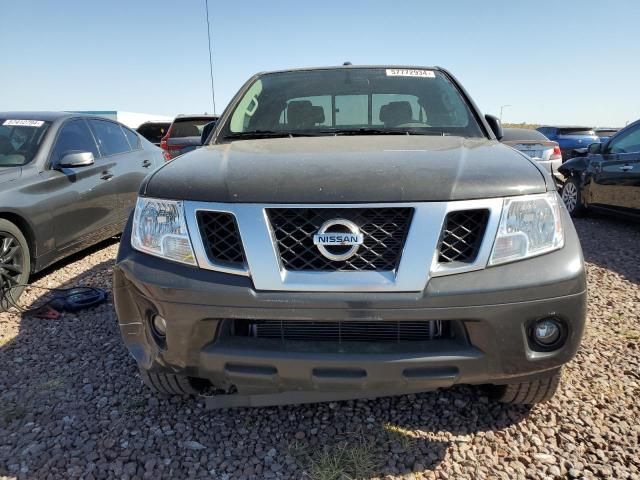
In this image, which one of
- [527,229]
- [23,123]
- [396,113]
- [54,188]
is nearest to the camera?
[527,229]

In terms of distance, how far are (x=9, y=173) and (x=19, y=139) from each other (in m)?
0.64

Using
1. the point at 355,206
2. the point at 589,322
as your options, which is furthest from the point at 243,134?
the point at 589,322

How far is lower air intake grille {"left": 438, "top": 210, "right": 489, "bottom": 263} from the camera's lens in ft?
5.56

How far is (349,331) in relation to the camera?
176 cm

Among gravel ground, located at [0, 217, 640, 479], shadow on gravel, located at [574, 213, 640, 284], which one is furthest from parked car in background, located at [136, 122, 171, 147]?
gravel ground, located at [0, 217, 640, 479]

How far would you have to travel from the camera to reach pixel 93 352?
2932mm

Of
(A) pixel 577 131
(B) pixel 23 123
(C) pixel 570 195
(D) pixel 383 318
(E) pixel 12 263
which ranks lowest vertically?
(A) pixel 577 131

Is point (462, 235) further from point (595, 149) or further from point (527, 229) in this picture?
point (595, 149)

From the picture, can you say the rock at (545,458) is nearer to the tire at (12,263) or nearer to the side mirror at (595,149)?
the tire at (12,263)

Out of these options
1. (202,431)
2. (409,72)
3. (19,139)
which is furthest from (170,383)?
(19,139)

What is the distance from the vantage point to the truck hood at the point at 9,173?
148 inches

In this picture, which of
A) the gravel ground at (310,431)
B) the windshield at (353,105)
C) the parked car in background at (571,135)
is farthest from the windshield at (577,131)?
the gravel ground at (310,431)

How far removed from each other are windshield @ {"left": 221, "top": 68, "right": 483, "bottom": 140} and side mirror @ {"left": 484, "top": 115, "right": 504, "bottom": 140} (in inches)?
7.9

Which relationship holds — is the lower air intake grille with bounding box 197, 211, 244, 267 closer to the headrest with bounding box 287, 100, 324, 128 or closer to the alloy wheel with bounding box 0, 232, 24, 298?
the headrest with bounding box 287, 100, 324, 128
